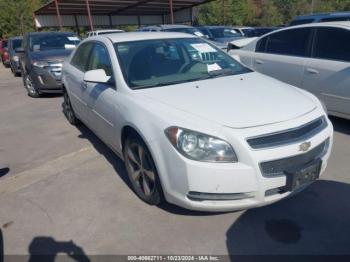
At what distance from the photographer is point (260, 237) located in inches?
108

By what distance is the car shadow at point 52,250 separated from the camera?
268 centimetres

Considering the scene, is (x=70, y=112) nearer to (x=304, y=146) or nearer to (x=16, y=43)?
(x=304, y=146)

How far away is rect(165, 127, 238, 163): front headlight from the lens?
2.50m

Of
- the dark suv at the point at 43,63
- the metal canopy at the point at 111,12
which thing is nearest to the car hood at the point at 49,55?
the dark suv at the point at 43,63

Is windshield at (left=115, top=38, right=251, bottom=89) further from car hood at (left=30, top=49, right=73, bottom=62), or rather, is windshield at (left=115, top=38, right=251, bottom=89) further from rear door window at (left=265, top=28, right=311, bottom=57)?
car hood at (left=30, top=49, right=73, bottom=62)

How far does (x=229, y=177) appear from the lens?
2.49 metres

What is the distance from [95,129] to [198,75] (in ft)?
5.09

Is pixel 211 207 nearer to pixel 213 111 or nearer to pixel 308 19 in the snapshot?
pixel 213 111

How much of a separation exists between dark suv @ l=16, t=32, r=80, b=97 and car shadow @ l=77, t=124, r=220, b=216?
2.73 m

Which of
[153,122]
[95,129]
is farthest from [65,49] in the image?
[153,122]

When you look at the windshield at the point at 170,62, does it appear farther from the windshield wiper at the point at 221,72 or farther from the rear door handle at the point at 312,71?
the rear door handle at the point at 312,71

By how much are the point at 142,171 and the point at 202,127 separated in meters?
0.94

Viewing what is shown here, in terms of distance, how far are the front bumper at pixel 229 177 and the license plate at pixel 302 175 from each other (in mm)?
52

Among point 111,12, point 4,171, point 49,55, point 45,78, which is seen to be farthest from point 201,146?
point 111,12
